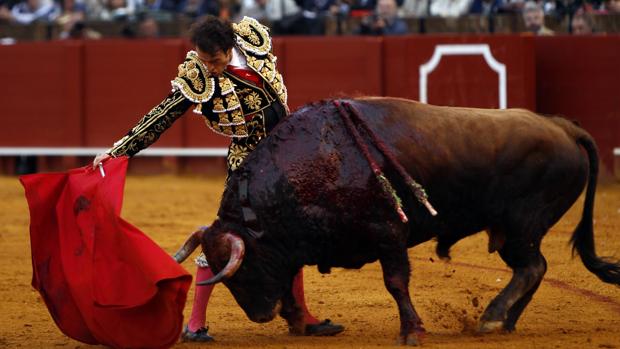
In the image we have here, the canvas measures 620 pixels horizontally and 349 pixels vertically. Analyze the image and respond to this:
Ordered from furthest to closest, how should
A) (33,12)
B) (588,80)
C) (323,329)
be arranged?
(33,12)
(588,80)
(323,329)

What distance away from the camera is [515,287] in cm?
475

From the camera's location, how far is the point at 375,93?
10664mm

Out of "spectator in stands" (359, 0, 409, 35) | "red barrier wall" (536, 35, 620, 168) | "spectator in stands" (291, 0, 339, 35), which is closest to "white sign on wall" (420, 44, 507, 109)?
"red barrier wall" (536, 35, 620, 168)

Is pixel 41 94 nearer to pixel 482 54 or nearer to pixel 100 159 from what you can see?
pixel 482 54

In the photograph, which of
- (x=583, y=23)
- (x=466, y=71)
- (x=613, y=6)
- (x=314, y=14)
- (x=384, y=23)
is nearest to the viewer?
(x=466, y=71)

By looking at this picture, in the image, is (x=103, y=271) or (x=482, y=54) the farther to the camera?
(x=482, y=54)

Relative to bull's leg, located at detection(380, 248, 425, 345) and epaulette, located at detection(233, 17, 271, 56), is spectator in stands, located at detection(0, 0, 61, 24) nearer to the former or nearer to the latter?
epaulette, located at detection(233, 17, 271, 56)

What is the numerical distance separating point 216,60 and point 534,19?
6.62 m

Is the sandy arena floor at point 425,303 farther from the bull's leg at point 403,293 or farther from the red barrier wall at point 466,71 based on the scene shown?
the red barrier wall at point 466,71

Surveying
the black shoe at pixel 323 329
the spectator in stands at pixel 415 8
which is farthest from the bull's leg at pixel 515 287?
the spectator in stands at pixel 415 8

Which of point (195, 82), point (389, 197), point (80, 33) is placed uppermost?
point (195, 82)

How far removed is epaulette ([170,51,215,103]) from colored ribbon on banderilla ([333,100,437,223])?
0.54 meters

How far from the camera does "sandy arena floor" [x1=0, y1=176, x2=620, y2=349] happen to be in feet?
15.6

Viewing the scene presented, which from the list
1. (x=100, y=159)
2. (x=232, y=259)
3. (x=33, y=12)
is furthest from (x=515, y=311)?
(x=33, y=12)
